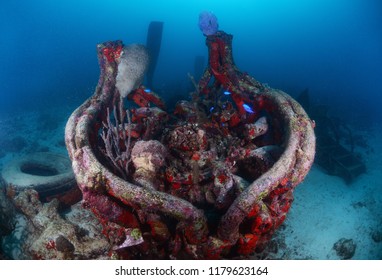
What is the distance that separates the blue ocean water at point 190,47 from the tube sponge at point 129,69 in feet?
18.1

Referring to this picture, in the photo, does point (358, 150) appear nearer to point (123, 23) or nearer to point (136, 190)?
point (136, 190)

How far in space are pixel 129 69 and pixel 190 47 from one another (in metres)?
58.7

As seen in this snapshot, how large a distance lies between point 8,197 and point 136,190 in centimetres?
400

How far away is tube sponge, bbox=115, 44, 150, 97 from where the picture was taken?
5.13 m

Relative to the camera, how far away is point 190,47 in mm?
60250

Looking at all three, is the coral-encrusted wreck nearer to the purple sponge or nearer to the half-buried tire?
the purple sponge

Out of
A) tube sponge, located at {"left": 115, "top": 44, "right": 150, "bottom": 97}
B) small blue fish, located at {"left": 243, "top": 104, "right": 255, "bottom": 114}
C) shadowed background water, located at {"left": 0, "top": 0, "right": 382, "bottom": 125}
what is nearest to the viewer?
small blue fish, located at {"left": 243, "top": 104, "right": 255, "bottom": 114}

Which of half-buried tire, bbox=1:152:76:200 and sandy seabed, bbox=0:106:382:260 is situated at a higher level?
sandy seabed, bbox=0:106:382:260

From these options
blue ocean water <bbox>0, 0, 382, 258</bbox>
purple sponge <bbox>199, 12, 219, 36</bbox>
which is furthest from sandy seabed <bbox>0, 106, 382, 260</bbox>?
purple sponge <bbox>199, 12, 219, 36</bbox>

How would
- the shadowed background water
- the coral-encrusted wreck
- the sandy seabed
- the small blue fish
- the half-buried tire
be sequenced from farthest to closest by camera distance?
the shadowed background water
the half-buried tire
the small blue fish
the sandy seabed
the coral-encrusted wreck

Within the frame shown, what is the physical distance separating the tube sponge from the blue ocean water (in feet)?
18.1

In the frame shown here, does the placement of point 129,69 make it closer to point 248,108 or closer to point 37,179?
point 248,108

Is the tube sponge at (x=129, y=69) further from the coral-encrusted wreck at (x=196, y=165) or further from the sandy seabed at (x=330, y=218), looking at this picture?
the sandy seabed at (x=330, y=218)
